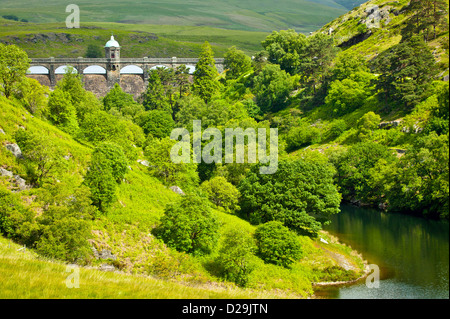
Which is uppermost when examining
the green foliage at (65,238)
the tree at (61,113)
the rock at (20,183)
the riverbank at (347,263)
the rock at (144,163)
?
the tree at (61,113)

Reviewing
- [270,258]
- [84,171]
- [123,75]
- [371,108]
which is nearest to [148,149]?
[84,171]

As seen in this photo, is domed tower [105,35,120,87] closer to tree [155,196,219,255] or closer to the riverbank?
tree [155,196,219,255]

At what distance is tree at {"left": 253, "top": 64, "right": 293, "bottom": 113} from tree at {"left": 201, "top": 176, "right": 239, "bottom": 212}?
57.8 meters

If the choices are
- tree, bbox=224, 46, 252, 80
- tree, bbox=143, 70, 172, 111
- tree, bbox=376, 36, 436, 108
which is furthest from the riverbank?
tree, bbox=224, 46, 252, 80

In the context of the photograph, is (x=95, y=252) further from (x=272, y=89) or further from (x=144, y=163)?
(x=272, y=89)

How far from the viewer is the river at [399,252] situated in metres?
14.2

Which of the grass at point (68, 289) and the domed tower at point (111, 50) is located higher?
the domed tower at point (111, 50)

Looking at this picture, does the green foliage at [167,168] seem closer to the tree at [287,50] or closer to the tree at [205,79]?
the tree at [205,79]

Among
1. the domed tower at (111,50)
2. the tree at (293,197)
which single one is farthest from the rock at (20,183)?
the domed tower at (111,50)

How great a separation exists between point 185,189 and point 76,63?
100 m

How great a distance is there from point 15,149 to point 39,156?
2985 mm

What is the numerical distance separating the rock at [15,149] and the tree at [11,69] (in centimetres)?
1529

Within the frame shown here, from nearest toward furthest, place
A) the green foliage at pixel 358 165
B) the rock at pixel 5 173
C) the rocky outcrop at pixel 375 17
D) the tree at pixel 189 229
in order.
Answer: the rock at pixel 5 173, the tree at pixel 189 229, the green foliage at pixel 358 165, the rocky outcrop at pixel 375 17
